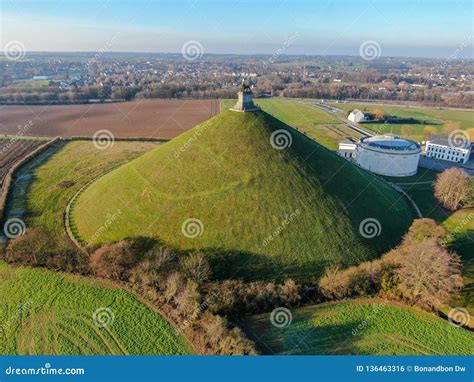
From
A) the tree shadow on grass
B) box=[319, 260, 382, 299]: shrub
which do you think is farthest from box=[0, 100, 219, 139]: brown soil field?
the tree shadow on grass

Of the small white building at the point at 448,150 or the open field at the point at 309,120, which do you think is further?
the open field at the point at 309,120

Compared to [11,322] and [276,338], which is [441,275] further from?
[11,322]

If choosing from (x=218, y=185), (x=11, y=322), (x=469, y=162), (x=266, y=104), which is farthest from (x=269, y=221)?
(x=266, y=104)

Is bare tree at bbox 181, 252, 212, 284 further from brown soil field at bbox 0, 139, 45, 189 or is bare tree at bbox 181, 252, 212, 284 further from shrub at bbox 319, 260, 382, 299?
brown soil field at bbox 0, 139, 45, 189

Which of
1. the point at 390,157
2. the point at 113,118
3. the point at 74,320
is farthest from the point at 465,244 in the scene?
the point at 113,118

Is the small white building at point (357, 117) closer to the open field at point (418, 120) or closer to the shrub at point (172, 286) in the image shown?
the open field at point (418, 120)

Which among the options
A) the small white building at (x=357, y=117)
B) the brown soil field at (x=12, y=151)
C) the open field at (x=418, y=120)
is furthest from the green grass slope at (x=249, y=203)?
the small white building at (x=357, y=117)

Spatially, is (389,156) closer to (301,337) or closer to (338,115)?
(301,337)
